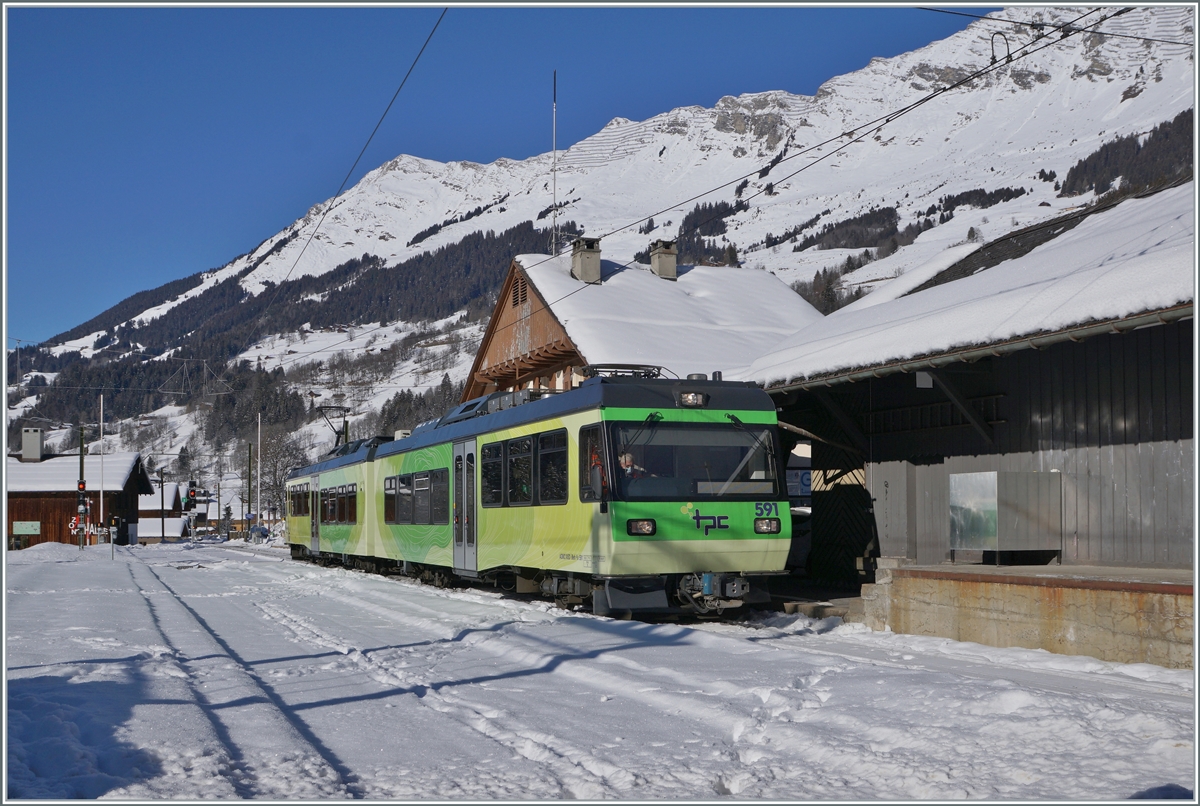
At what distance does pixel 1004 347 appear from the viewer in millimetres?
12195

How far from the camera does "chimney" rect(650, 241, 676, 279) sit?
37.4 metres

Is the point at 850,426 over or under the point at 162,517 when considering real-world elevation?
over

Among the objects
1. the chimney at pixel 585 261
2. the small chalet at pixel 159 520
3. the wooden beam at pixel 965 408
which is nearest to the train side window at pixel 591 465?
the wooden beam at pixel 965 408

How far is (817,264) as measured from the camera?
17188cm

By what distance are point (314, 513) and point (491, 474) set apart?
17.5m

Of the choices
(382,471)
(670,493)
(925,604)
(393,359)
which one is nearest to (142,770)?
(670,493)

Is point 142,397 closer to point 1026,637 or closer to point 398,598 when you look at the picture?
point 398,598

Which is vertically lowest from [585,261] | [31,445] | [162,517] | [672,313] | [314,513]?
[162,517]

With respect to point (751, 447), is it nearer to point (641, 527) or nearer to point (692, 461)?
point (692, 461)

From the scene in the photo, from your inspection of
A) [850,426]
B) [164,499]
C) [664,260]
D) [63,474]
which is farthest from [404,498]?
[164,499]

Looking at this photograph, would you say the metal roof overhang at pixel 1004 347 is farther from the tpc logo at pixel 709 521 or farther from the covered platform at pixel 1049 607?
the tpc logo at pixel 709 521

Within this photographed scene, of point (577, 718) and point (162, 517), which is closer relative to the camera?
point (577, 718)

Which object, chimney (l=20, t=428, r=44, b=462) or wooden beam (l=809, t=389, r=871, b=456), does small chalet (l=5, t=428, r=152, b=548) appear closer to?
chimney (l=20, t=428, r=44, b=462)

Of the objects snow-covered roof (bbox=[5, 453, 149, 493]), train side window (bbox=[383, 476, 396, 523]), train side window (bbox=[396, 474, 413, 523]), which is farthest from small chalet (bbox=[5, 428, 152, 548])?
train side window (bbox=[396, 474, 413, 523])
